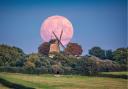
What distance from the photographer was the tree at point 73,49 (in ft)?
23.7

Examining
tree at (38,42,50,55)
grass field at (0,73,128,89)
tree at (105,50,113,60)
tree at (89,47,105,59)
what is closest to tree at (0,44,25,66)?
grass field at (0,73,128,89)

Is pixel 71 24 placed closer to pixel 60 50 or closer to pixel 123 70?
pixel 60 50

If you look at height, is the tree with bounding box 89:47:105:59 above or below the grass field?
above

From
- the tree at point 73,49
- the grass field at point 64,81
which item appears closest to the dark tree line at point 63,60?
the tree at point 73,49

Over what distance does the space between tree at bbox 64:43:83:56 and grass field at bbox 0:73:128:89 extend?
52cm

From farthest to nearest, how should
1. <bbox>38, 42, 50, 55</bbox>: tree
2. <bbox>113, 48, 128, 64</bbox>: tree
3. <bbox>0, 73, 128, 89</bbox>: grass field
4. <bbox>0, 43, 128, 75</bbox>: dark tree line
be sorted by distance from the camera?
<bbox>38, 42, 50, 55</bbox>: tree
<bbox>0, 43, 128, 75</bbox>: dark tree line
<bbox>113, 48, 128, 64</bbox>: tree
<bbox>0, 73, 128, 89</bbox>: grass field

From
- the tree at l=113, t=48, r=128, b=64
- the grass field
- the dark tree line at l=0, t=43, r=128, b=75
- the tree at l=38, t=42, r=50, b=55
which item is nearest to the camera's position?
the grass field

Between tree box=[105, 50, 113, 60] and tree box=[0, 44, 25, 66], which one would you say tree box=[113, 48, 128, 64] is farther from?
tree box=[0, 44, 25, 66]

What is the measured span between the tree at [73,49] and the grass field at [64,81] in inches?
20.5

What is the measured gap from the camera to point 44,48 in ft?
24.5

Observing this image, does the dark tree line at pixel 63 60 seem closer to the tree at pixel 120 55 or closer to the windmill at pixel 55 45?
the tree at pixel 120 55

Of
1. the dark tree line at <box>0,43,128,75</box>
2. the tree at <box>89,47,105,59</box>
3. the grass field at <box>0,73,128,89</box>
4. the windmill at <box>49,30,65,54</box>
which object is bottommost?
the grass field at <box>0,73,128,89</box>

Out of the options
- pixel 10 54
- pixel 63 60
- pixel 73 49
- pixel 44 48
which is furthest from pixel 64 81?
pixel 10 54

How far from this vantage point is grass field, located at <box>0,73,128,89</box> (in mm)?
6875
